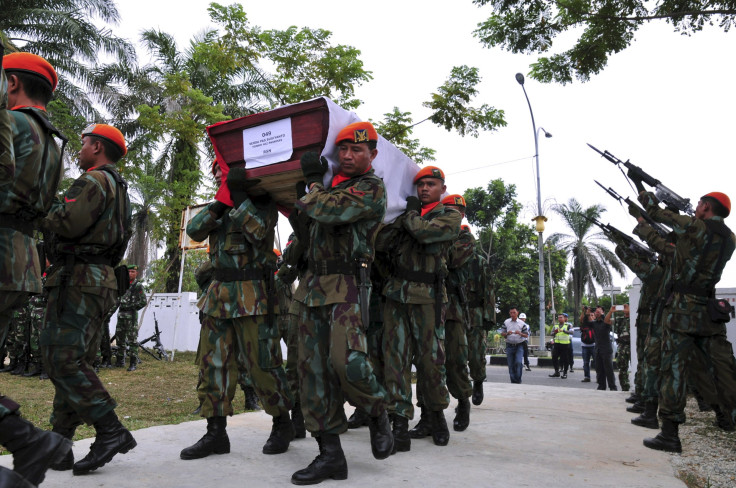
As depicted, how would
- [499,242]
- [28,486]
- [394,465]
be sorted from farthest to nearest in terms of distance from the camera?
[499,242], [394,465], [28,486]

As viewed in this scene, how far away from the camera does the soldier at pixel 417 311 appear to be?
4.05 metres

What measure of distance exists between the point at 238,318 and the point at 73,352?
1.00 m

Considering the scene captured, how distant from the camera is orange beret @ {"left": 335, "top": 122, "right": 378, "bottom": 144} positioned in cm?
341

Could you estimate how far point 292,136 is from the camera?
11.3ft

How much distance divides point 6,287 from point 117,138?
4.96ft

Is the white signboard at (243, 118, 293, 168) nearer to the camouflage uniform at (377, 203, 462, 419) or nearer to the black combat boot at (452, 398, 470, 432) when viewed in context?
the camouflage uniform at (377, 203, 462, 419)

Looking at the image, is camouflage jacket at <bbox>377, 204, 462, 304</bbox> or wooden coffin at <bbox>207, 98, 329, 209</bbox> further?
camouflage jacket at <bbox>377, 204, 462, 304</bbox>

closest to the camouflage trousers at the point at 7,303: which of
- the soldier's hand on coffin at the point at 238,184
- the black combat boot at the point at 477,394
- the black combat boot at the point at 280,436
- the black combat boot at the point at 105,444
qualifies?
the black combat boot at the point at 105,444

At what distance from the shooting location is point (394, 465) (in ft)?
11.4

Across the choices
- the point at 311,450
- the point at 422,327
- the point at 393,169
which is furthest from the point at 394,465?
the point at 393,169

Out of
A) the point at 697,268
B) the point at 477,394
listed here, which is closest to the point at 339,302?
the point at 697,268

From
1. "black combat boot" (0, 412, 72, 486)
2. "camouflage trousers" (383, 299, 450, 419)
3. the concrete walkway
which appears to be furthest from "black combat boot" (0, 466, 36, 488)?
"camouflage trousers" (383, 299, 450, 419)

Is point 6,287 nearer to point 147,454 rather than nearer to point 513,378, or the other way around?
point 147,454

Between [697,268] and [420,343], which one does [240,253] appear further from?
[697,268]
